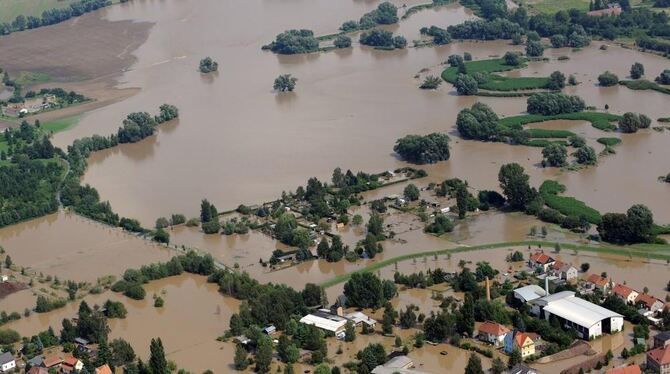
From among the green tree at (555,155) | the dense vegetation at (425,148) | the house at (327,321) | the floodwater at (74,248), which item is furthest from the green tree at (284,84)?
the house at (327,321)

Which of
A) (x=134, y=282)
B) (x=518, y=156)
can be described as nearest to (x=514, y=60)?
(x=518, y=156)

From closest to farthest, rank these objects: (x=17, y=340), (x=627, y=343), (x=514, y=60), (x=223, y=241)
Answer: (x=627, y=343)
(x=17, y=340)
(x=223, y=241)
(x=514, y=60)

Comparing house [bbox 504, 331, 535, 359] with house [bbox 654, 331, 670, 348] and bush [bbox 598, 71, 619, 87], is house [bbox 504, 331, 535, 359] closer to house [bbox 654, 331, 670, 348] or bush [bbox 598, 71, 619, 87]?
house [bbox 654, 331, 670, 348]

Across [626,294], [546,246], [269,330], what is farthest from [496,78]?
[269,330]

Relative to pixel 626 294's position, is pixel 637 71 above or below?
above

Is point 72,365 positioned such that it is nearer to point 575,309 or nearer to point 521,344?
point 521,344

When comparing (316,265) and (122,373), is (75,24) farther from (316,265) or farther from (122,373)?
(122,373)
